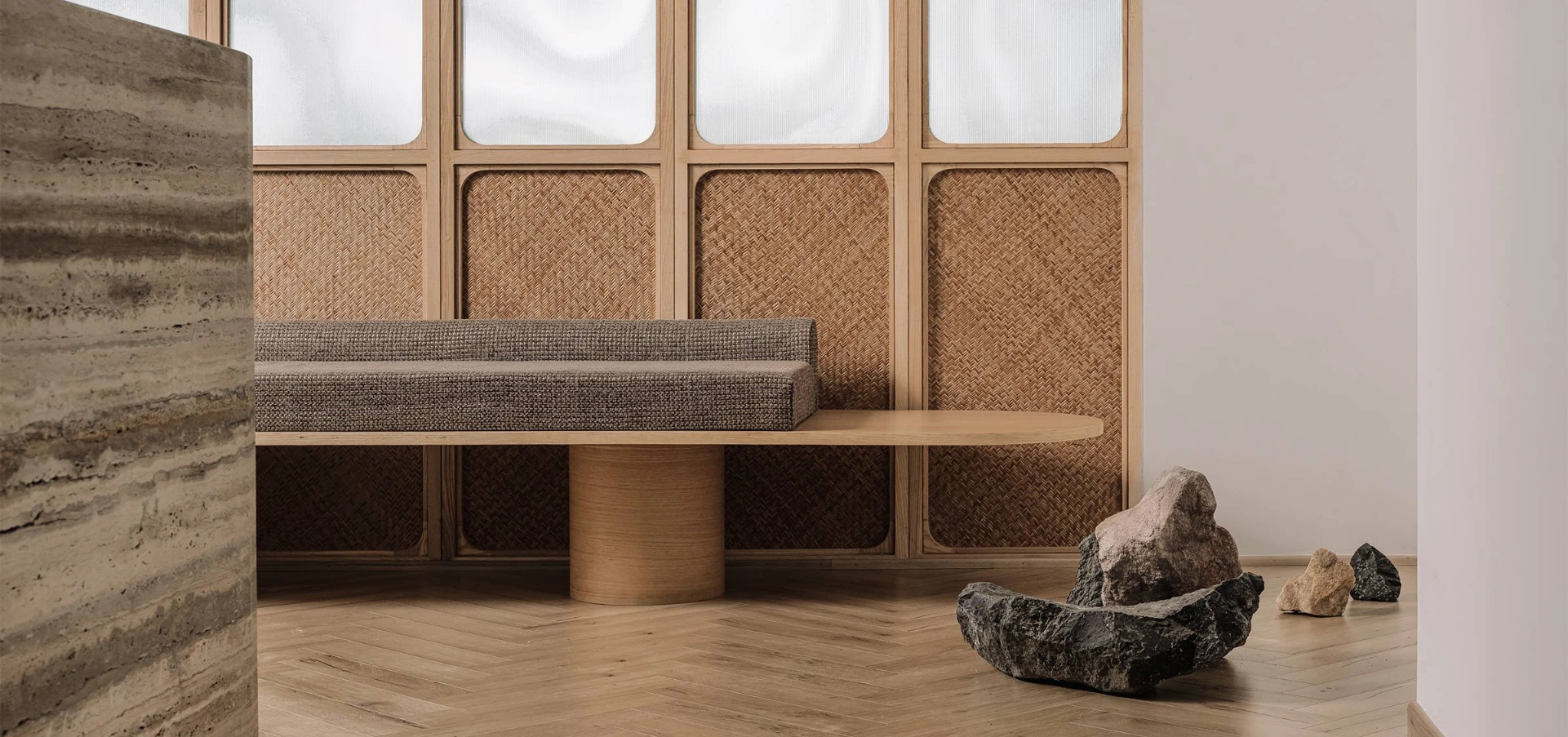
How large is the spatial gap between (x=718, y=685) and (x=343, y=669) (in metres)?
0.71

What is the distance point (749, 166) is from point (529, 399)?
99 centimetres

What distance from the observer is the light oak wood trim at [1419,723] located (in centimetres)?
174

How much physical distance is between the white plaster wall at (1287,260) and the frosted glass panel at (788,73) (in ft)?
2.48

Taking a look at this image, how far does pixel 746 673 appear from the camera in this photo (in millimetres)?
2338

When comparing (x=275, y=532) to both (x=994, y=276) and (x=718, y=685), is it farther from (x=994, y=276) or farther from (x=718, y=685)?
(x=994, y=276)

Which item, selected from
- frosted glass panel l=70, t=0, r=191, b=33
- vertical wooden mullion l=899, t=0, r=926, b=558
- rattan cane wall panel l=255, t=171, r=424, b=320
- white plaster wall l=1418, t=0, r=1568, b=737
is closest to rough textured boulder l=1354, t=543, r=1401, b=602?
vertical wooden mullion l=899, t=0, r=926, b=558

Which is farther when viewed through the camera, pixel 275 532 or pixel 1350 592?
pixel 275 532

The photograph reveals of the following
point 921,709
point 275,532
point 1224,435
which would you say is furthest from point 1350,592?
point 275,532

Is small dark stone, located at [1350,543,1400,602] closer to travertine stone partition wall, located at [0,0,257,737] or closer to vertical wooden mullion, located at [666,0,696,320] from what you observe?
vertical wooden mullion, located at [666,0,696,320]

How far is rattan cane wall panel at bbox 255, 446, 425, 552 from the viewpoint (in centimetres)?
351

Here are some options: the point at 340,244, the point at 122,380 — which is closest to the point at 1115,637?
the point at 122,380

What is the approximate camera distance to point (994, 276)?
3451mm

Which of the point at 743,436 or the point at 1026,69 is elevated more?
the point at 1026,69

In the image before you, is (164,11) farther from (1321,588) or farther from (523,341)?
(1321,588)
